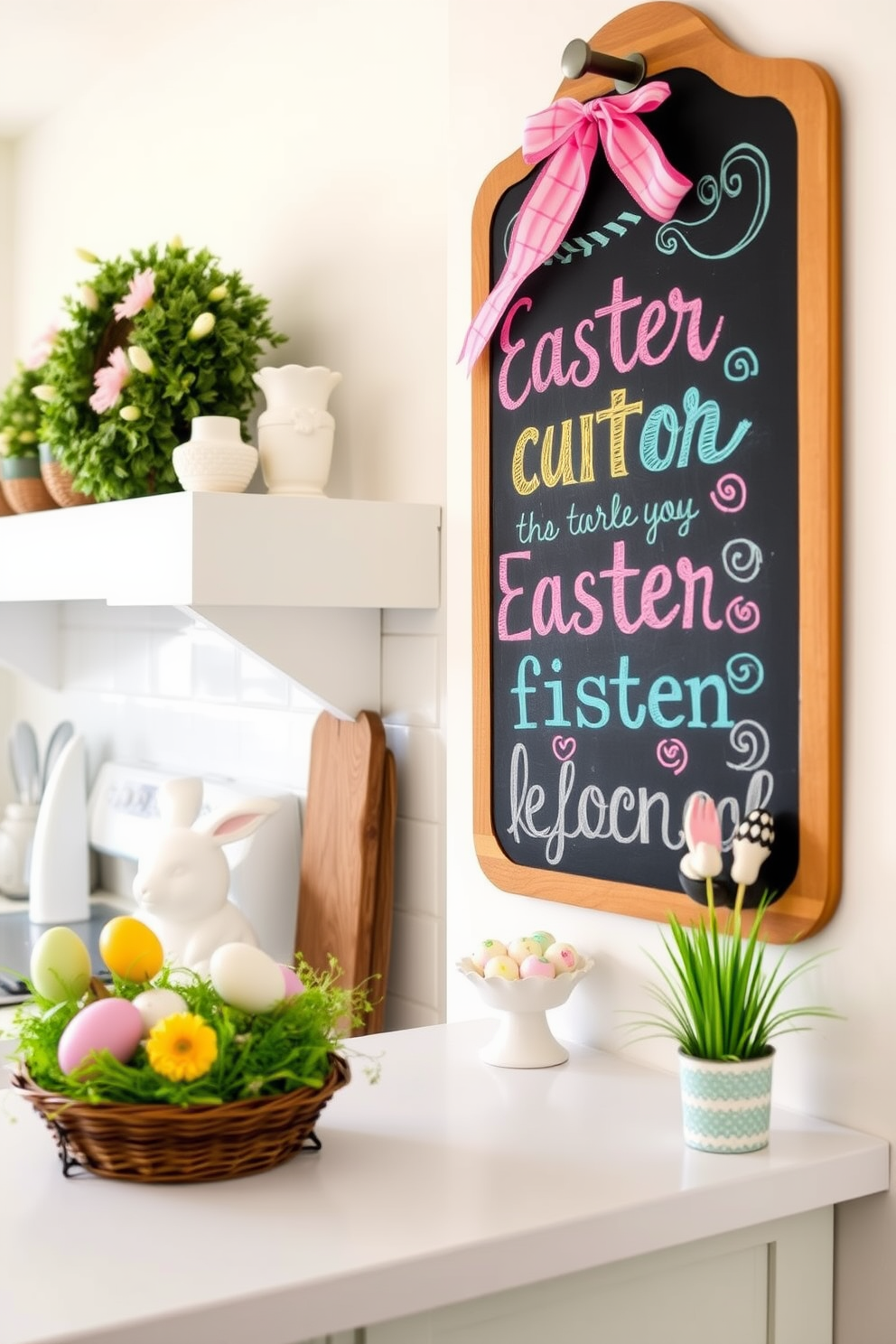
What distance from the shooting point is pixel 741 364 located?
1179 millimetres

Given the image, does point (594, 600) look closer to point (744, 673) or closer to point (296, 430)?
point (744, 673)

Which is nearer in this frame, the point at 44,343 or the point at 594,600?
the point at 594,600

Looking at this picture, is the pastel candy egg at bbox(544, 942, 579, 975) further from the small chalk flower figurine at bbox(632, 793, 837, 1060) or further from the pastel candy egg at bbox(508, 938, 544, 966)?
the small chalk flower figurine at bbox(632, 793, 837, 1060)

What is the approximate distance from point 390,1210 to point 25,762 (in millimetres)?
2005

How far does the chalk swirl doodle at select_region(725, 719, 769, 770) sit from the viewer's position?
1.16 m

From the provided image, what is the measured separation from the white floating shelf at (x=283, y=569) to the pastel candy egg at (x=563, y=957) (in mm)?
581

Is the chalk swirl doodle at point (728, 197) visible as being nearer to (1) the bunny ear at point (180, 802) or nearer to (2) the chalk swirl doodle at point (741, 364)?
(2) the chalk swirl doodle at point (741, 364)

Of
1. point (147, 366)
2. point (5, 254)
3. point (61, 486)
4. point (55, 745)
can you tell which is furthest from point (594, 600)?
point (5, 254)

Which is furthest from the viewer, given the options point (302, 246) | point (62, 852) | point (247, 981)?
point (62, 852)

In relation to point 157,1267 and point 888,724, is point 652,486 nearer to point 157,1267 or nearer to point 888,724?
point 888,724

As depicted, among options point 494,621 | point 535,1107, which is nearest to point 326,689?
point 494,621

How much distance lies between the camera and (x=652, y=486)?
1.28m

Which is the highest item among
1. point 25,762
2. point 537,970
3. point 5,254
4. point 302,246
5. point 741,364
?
point 5,254

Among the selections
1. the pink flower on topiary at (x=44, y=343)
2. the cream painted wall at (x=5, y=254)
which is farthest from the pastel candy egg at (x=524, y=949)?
the cream painted wall at (x=5, y=254)
